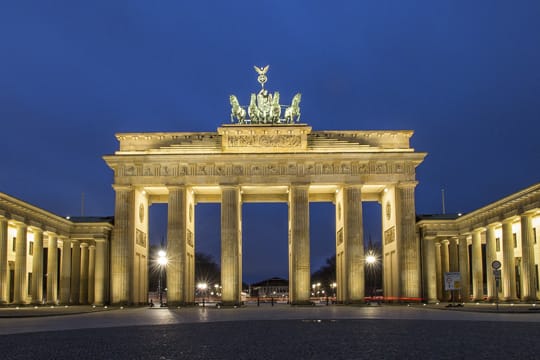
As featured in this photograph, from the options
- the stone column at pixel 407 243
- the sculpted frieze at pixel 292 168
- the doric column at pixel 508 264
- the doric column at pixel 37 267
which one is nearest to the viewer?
the doric column at pixel 508 264

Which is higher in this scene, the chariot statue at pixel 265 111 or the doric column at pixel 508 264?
the chariot statue at pixel 265 111

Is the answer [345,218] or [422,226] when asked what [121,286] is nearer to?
[345,218]

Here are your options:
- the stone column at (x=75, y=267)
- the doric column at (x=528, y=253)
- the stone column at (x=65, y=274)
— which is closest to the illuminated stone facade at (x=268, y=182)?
the stone column at (x=65, y=274)

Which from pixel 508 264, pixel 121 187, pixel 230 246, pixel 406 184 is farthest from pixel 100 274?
pixel 508 264

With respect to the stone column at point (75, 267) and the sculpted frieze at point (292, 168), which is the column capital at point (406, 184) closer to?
the sculpted frieze at point (292, 168)

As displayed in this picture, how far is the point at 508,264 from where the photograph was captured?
5619 cm

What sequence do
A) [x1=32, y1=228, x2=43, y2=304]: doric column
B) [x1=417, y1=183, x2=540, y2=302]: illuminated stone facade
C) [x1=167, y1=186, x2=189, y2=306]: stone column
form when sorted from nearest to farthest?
[x1=417, y1=183, x2=540, y2=302]: illuminated stone facade
[x1=32, y1=228, x2=43, y2=304]: doric column
[x1=167, y1=186, x2=189, y2=306]: stone column

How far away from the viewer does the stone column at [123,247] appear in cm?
6188

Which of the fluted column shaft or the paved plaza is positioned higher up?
the fluted column shaft

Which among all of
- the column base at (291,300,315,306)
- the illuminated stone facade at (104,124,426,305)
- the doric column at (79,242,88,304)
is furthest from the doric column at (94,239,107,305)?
the column base at (291,300,315,306)

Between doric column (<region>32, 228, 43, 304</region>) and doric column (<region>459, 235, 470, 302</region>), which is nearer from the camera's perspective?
doric column (<region>32, 228, 43, 304</region>)

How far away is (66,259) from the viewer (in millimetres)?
67250

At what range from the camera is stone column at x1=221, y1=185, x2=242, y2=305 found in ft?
202

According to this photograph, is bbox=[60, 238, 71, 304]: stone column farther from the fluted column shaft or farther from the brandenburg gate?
the brandenburg gate
